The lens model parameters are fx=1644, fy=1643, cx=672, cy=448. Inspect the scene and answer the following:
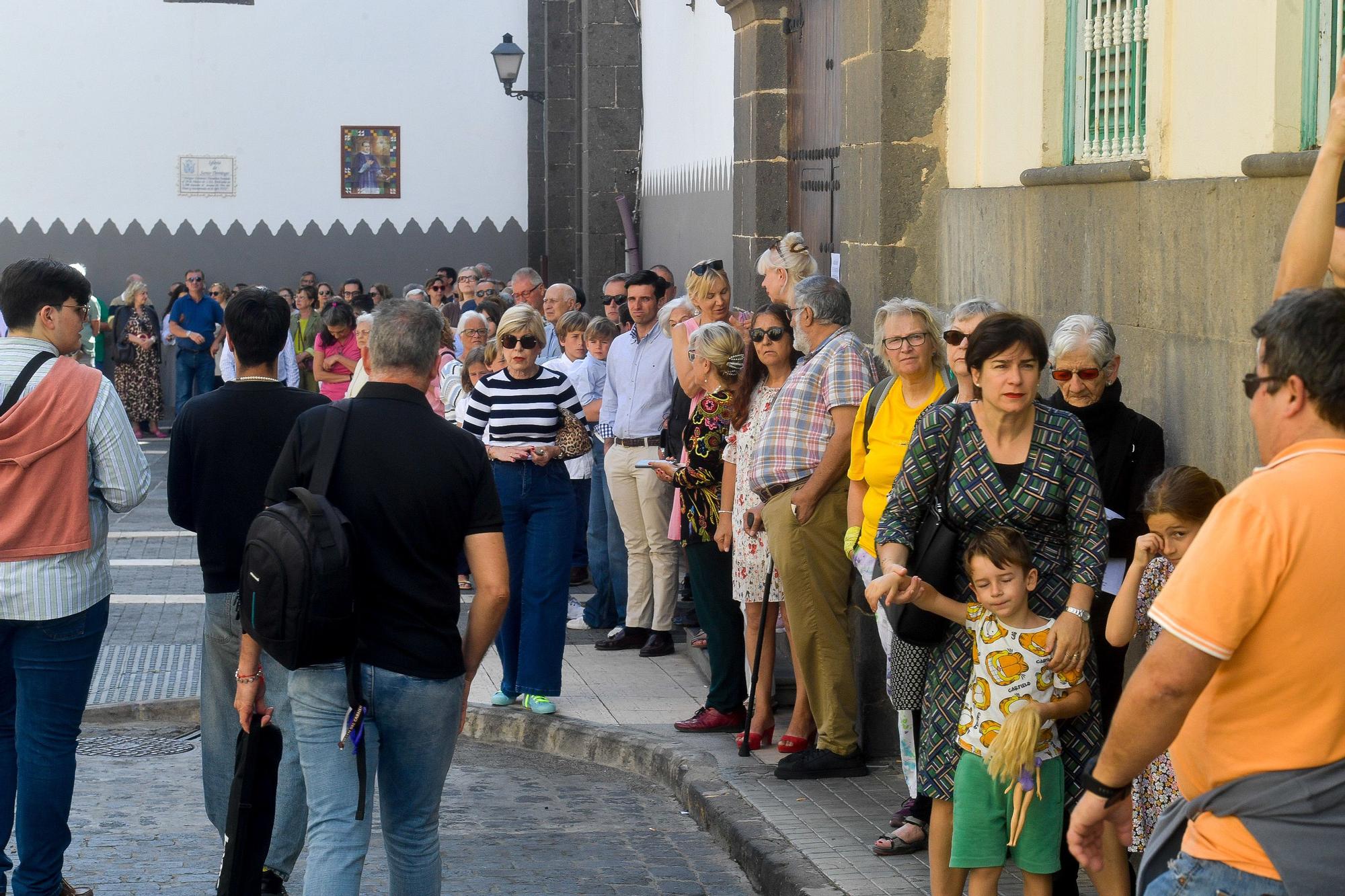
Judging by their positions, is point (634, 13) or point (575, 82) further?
point (575, 82)

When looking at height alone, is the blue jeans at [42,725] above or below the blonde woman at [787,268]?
below

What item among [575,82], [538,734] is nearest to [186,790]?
[538,734]

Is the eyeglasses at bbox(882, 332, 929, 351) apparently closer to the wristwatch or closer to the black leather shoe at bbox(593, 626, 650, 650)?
the wristwatch

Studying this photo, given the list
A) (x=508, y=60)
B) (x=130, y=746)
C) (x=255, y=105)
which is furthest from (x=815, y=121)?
(x=255, y=105)

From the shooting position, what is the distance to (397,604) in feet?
13.5

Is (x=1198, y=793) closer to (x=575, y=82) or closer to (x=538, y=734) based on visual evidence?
(x=538, y=734)

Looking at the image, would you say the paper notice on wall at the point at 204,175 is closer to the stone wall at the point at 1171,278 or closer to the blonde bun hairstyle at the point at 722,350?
the blonde bun hairstyle at the point at 722,350

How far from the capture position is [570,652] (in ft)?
29.6

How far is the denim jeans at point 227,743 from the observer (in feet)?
16.1

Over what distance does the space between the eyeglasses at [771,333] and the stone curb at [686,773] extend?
174 centimetres

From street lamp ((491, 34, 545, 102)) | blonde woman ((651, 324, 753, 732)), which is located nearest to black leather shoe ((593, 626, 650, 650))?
blonde woman ((651, 324, 753, 732))

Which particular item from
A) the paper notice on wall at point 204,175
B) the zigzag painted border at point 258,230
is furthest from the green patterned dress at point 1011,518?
the paper notice on wall at point 204,175

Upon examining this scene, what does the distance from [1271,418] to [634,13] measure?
16.0 metres

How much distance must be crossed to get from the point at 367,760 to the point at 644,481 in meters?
4.68
